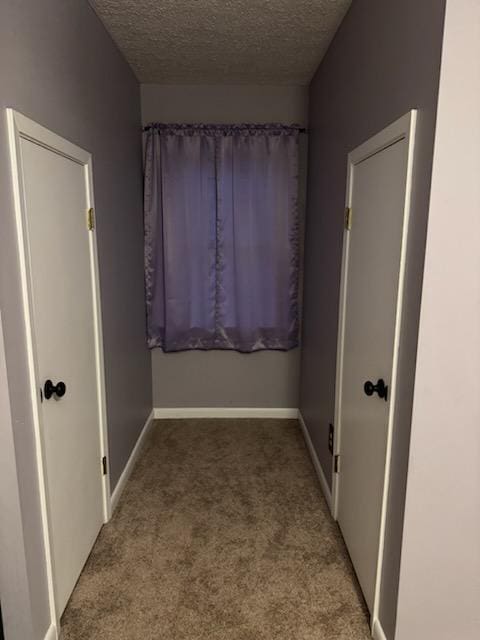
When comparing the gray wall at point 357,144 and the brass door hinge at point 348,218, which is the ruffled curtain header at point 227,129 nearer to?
the gray wall at point 357,144

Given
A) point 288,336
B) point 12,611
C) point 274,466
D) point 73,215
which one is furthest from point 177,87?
point 12,611

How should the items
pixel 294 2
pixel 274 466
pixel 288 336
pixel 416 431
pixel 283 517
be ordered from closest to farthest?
pixel 416 431 < pixel 294 2 < pixel 283 517 < pixel 274 466 < pixel 288 336

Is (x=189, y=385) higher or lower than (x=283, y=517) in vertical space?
higher

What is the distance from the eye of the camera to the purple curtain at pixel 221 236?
316cm

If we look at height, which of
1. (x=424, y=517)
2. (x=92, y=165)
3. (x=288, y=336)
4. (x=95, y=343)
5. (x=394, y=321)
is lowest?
(x=424, y=517)

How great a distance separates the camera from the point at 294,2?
81.3 inches

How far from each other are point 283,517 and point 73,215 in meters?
1.91

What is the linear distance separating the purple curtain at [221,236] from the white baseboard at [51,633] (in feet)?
6.61

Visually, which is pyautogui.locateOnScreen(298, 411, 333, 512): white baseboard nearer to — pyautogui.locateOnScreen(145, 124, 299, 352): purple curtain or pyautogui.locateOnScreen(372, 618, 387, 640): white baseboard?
pyautogui.locateOnScreen(145, 124, 299, 352): purple curtain

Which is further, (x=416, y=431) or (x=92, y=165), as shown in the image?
(x=92, y=165)

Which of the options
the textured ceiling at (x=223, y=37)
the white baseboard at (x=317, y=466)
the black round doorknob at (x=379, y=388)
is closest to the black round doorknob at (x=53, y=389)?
the black round doorknob at (x=379, y=388)

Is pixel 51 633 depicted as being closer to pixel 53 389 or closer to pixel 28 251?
pixel 53 389

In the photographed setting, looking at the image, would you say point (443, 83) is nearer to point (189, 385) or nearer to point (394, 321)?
point (394, 321)

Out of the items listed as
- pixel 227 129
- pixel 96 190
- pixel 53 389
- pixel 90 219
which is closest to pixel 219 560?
pixel 53 389
